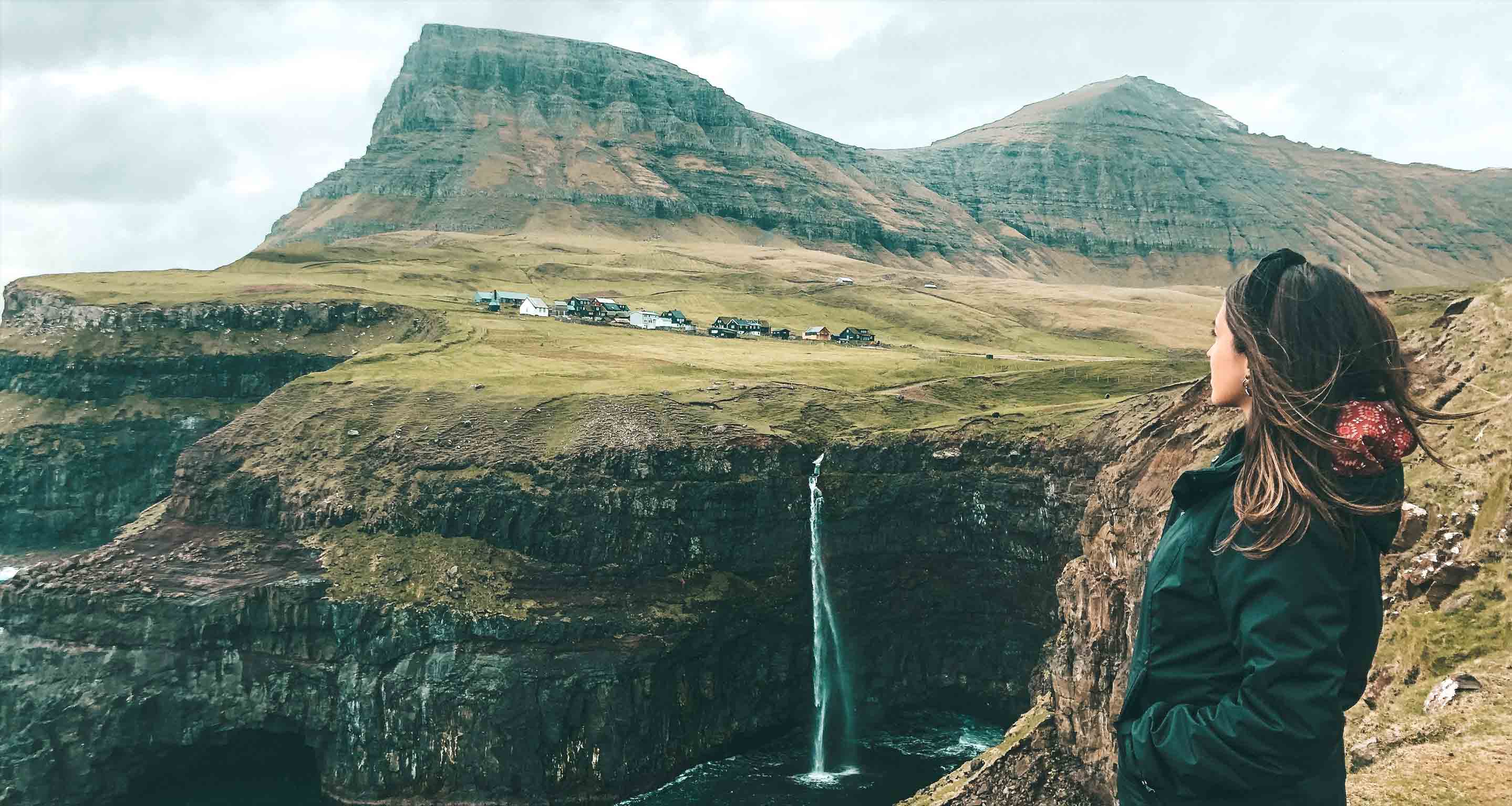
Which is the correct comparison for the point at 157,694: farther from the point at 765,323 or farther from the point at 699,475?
the point at 765,323

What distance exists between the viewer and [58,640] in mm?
77000

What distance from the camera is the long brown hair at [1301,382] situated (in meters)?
5.63

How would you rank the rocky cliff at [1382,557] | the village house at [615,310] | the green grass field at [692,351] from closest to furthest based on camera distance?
the rocky cliff at [1382,557], the green grass field at [692,351], the village house at [615,310]

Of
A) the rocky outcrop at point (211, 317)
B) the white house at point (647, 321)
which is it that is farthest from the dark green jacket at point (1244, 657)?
the white house at point (647, 321)

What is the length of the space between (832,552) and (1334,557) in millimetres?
78224

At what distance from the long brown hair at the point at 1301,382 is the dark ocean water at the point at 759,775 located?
6637 centimetres

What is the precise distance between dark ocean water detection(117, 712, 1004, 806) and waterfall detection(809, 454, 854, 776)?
283 centimetres

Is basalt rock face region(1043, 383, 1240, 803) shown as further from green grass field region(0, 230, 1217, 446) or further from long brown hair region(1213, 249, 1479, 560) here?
green grass field region(0, 230, 1217, 446)

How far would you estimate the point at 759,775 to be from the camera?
2886 inches

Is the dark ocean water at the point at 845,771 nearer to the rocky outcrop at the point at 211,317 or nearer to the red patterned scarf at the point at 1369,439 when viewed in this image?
the red patterned scarf at the point at 1369,439

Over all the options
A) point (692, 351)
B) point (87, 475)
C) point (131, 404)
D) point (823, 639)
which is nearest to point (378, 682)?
point (823, 639)

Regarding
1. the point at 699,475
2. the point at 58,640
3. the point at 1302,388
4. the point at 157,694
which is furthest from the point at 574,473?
the point at 1302,388

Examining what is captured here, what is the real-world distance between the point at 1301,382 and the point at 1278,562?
1.09 metres

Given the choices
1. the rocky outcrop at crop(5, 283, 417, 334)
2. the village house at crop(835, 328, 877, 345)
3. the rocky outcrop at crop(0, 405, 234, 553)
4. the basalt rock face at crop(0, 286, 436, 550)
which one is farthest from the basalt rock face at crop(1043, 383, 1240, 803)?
the rocky outcrop at crop(0, 405, 234, 553)
